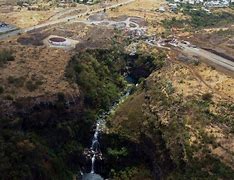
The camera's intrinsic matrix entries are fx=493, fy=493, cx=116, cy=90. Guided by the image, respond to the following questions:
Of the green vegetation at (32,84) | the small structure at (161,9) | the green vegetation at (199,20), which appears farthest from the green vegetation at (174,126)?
the small structure at (161,9)

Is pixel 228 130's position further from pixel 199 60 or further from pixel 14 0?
pixel 14 0

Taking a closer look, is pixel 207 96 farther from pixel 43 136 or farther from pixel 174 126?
pixel 43 136

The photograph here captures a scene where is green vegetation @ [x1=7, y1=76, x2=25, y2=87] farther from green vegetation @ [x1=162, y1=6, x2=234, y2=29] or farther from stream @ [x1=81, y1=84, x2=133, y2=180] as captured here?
green vegetation @ [x1=162, y1=6, x2=234, y2=29]

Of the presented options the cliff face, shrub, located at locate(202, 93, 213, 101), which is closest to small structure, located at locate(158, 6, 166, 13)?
shrub, located at locate(202, 93, 213, 101)

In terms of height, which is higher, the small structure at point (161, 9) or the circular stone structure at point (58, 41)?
the circular stone structure at point (58, 41)

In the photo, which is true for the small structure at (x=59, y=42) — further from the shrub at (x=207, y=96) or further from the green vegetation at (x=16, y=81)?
the shrub at (x=207, y=96)

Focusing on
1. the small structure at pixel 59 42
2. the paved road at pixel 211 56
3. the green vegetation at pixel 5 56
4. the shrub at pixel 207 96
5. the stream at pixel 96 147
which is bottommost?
the stream at pixel 96 147

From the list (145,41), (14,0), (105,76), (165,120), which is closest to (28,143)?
(165,120)
